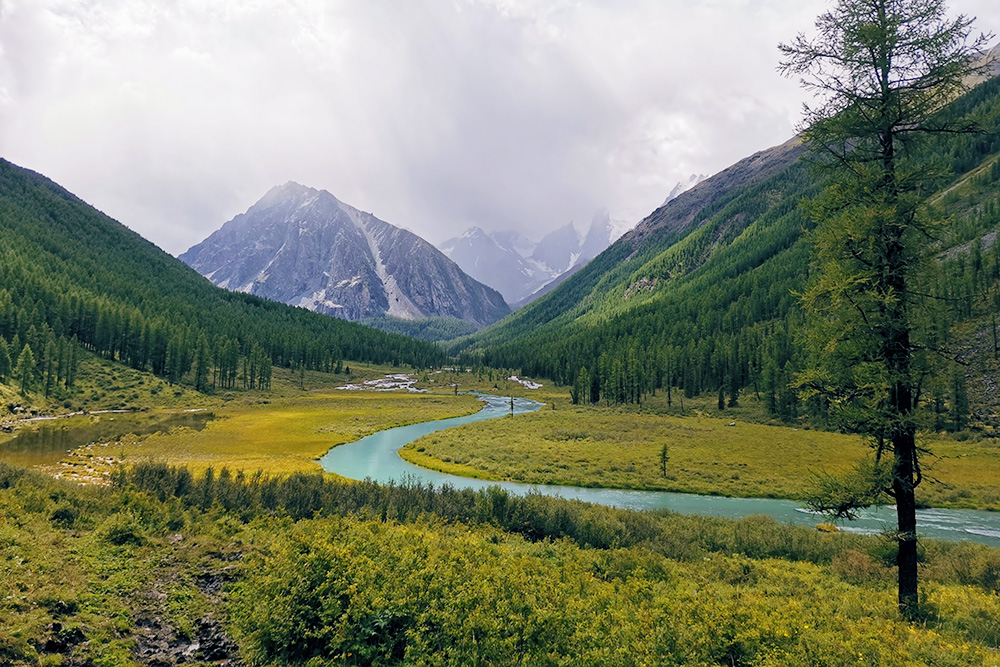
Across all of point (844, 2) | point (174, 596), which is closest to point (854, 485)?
point (844, 2)

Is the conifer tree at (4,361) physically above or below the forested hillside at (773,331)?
below

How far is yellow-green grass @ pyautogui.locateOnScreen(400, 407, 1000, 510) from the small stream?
1457 mm

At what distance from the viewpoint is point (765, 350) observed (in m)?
111

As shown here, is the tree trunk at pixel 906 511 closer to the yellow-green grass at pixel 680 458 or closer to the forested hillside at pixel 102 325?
the yellow-green grass at pixel 680 458

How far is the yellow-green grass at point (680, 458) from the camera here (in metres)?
42.9

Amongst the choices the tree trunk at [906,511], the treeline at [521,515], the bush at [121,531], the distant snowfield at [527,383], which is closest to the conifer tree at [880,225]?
the tree trunk at [906,511]

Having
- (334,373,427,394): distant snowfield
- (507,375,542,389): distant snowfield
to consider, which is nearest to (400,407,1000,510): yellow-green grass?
(334,373,427,394): distant snowfield

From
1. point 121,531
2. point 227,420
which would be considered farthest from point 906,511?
point 227,420

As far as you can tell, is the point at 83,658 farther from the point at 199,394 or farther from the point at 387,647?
the point at 199,394

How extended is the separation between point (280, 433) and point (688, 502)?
53.7 meters

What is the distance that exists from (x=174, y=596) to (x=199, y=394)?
11070 centimetres

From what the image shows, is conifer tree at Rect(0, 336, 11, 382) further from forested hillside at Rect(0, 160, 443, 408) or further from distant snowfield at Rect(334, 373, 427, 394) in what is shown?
distant snowfield at Rect(334, 373, 427, 394)

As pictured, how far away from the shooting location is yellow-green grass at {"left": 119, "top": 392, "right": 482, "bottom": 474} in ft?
147

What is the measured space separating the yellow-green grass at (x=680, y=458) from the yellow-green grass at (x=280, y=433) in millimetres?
13791
